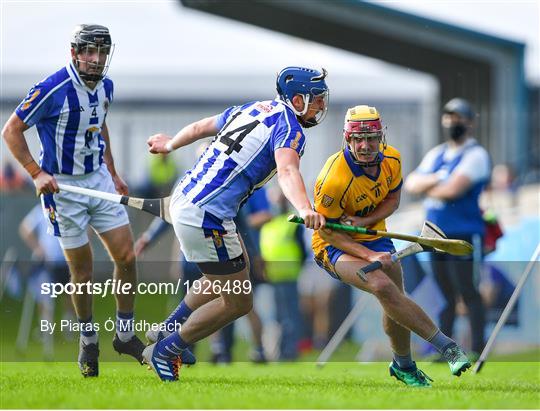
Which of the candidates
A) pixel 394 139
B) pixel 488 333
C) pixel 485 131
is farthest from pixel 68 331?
pixel 485 131

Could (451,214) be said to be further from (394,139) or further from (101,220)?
(394,139)

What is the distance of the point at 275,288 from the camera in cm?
1272

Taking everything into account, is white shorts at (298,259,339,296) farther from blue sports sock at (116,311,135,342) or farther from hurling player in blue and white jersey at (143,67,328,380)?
hurling player in blue and white jersey at (143,67,328,380)

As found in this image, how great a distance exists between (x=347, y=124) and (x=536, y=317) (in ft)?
13.9

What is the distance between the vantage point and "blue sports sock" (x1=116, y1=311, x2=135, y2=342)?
9578mm

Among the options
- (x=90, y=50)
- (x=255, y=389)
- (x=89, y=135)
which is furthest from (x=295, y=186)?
(x=90, y=50)

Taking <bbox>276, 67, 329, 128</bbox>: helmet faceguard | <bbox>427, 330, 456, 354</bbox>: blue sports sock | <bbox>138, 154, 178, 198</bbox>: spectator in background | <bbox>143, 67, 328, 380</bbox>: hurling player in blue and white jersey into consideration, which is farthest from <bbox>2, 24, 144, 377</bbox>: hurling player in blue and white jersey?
<bbox>138, 154, 178, 198</bbox>: spectator in background

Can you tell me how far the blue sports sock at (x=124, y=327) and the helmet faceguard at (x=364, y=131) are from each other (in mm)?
2202

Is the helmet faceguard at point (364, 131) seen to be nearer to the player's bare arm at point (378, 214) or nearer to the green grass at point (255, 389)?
the player's bare arm at point (378, 214)

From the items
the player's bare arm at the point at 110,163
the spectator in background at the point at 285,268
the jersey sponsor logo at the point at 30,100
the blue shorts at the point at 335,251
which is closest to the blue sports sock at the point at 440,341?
the blue shorts at the point at 335,251

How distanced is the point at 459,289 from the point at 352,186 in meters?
2.96

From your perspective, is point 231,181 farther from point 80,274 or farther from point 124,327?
point 124,327

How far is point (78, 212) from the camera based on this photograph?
9227mm

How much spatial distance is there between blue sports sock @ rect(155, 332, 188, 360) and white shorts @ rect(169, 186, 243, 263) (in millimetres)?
602
